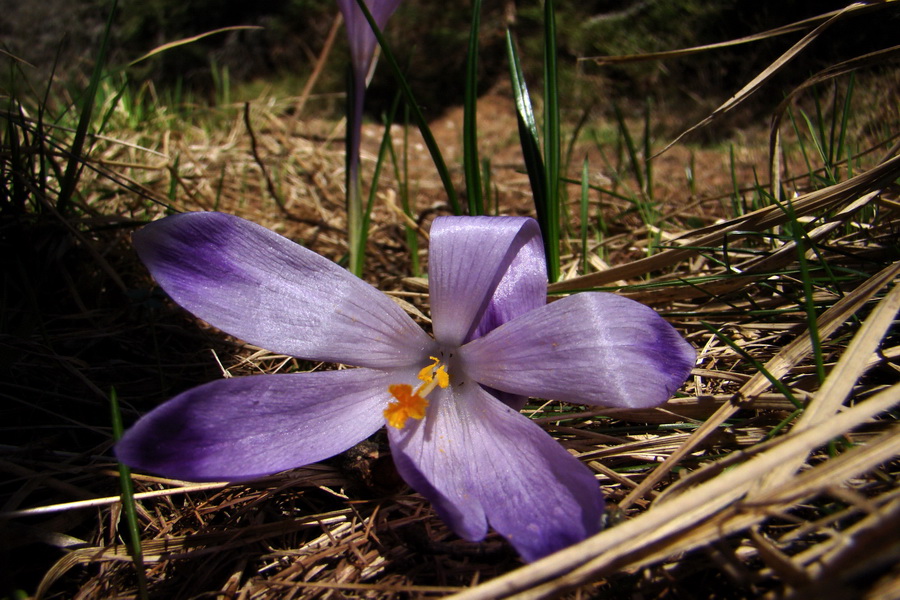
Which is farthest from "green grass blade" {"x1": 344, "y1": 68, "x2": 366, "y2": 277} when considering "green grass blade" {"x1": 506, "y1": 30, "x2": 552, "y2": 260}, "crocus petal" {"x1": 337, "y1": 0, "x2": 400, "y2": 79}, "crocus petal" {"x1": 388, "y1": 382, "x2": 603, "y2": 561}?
"crocus petal" {"x1": 388, "y1": 382, "x2": 603, "y2": 561}

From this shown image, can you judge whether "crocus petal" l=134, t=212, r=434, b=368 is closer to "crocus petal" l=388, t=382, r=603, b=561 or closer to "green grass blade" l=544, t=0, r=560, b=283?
"crocus petal" l=388, t=382, r=603, b=561

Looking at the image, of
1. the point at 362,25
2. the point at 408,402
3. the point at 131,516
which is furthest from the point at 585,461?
the point at 362,25

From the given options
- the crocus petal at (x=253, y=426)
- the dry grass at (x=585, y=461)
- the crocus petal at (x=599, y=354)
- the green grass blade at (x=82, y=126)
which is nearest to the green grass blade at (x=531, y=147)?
the dry grass at (x=585, y=461)

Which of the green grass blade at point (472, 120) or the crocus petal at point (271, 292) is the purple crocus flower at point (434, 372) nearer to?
the crocus petal at point (271, 292)

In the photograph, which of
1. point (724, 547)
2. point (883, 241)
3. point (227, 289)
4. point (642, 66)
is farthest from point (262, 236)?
point (642, 66)

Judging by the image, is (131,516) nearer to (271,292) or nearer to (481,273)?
(271,292)
